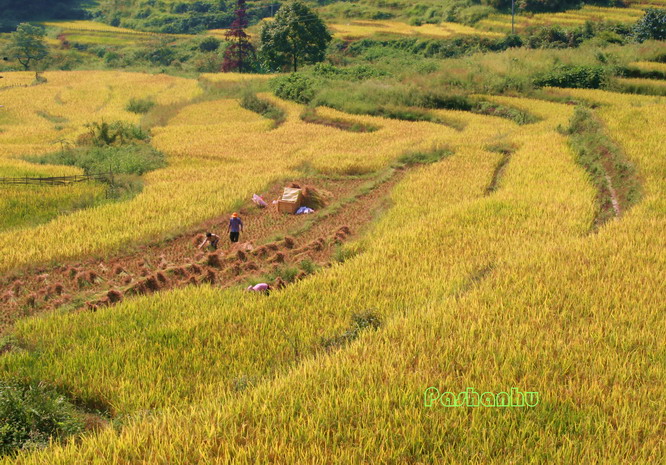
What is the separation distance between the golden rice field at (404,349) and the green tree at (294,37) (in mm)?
31182

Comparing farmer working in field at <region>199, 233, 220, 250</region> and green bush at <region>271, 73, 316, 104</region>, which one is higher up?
green bush at <region>271, 73, 316, 104</region>

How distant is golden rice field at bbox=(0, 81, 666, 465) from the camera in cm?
321

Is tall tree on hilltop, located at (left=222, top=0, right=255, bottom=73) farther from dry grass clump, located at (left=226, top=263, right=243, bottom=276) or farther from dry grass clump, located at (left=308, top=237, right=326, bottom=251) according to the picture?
dry grass clump, located at (left=226, top=263, right=243, bottom=276)

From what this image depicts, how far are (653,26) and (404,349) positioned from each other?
119 ft

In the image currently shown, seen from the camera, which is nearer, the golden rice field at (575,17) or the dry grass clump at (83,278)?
the dry grass clump at (83,278)

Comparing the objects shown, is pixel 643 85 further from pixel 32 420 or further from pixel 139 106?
pixel 32 420

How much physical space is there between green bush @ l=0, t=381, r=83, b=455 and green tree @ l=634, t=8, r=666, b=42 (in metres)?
37.9

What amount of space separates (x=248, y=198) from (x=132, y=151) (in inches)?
252

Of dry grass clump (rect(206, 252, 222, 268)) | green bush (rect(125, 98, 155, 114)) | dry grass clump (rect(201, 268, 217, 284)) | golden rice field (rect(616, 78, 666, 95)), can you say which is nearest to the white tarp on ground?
dry grass clump (rect(206, 252, 222, 268))

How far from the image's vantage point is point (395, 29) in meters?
51.5

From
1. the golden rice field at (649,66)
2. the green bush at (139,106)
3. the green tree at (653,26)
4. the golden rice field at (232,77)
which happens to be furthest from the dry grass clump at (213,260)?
the green tree at (653,26)

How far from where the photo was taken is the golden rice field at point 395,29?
1796 inches

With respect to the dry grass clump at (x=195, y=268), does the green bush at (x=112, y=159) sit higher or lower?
higher

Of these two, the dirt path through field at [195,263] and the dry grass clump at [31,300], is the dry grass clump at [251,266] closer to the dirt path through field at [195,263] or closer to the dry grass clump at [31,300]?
the dirt path through field at [195,263]
